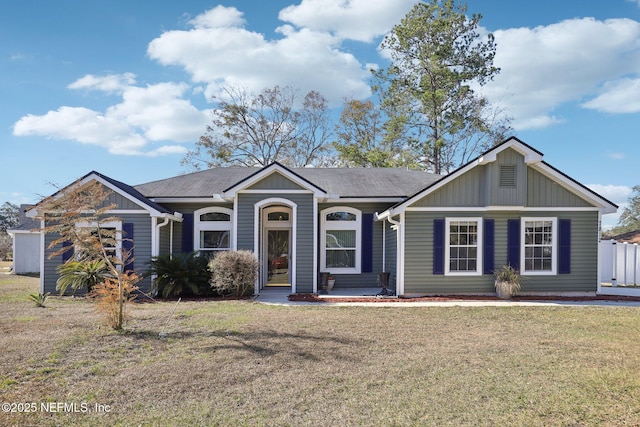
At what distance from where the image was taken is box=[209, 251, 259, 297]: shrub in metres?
12.7

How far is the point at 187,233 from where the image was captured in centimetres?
1533

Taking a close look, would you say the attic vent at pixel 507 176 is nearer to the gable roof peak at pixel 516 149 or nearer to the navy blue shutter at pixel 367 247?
the gable roof peak at pixel 516 149

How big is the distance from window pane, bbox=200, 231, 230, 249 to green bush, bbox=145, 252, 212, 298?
1.76 m

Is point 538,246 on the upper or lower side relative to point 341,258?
upper

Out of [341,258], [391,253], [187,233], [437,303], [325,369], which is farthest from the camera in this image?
[341,258]

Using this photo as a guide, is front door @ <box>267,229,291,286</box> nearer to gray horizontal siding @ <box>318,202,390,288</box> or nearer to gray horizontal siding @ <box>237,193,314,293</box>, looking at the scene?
gray horizontal siding @ <box>318,202,390,288</box>

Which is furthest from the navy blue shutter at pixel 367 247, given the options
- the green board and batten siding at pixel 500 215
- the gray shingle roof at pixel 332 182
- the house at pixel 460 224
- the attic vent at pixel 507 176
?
the attic vent at pixel 507 176

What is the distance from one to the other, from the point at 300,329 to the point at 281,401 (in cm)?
350

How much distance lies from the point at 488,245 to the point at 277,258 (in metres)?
7.00

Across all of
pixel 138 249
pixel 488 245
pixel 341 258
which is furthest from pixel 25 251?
pixel 488 245

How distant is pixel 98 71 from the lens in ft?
43.4

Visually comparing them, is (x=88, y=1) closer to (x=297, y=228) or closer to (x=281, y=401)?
(x=297, y=228)

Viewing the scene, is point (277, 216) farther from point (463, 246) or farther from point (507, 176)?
point (507, 176)

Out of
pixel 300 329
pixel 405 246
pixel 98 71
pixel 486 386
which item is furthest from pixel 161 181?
pixel 486 386
